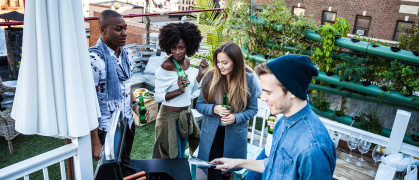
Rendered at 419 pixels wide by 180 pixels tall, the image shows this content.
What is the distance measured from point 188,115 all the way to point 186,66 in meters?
0.52

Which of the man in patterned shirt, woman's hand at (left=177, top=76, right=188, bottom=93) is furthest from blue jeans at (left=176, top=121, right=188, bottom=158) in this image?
the man in patterned shirt

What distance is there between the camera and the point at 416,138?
4406 millimetres

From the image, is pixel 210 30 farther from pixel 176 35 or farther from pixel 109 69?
pixel 109 69

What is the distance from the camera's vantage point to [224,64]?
251cm

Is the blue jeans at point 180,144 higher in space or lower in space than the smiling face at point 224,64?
lower

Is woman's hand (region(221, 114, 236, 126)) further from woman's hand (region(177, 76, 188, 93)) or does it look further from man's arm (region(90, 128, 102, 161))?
man's arm (region(90, 128, 102, 161))

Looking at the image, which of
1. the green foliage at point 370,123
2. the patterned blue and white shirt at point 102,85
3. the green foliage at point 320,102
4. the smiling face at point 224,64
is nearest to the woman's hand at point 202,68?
the smiling face at point 224,64

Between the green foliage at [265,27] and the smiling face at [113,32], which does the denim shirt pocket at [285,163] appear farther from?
the green foliage at [265,27]

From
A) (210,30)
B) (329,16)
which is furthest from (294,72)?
(329,16)

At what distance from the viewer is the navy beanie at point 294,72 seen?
139 cm

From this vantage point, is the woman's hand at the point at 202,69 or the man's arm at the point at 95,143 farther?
the woman's hand at the point at 202,69

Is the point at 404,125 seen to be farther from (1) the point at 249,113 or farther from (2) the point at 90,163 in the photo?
(2) the point at 90,163

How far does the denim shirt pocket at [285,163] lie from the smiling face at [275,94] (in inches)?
9.3

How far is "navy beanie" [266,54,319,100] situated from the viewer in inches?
54.6
